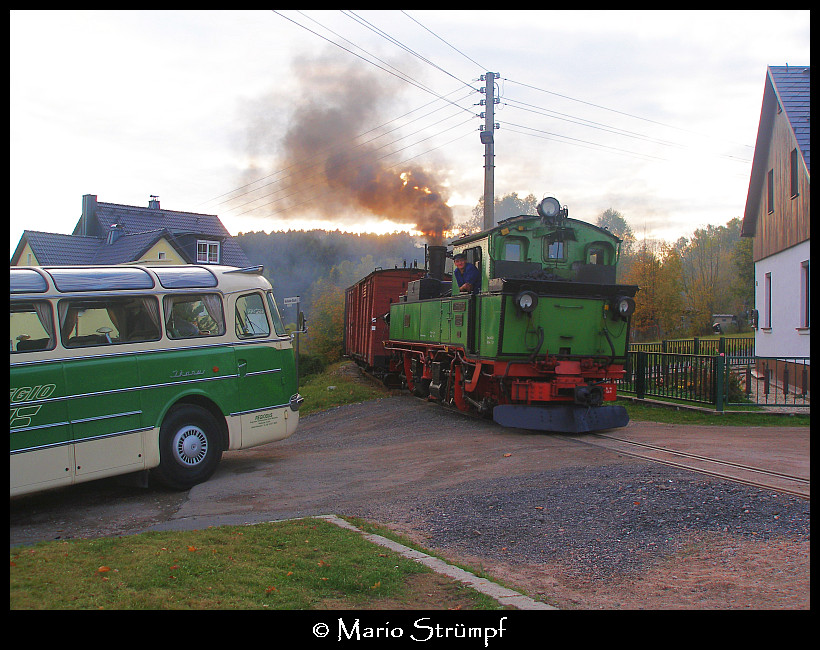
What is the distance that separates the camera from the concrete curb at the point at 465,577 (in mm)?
4359

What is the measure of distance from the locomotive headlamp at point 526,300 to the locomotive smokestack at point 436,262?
5462 millimetres

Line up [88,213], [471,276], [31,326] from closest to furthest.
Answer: [31,326], [471,276], [88,213]

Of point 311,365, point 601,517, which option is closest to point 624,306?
point 601,517

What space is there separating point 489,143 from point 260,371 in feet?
44.3

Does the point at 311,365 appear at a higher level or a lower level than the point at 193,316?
lower

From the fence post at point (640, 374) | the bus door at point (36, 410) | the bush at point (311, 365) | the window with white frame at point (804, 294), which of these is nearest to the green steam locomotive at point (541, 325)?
the fence post at point (640, 374)

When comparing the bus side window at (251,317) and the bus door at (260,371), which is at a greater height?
the bus side window at (251,317)

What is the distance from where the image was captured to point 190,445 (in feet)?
28.6

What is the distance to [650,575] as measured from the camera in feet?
17.0

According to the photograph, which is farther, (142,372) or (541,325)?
(541,325)

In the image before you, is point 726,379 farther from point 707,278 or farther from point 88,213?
point 707,278

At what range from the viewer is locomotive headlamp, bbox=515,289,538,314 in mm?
10953

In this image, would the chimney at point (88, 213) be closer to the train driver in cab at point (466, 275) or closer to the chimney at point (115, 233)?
the chimney at point (115, 233)

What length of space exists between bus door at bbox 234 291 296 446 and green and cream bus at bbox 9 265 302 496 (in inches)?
0.6
